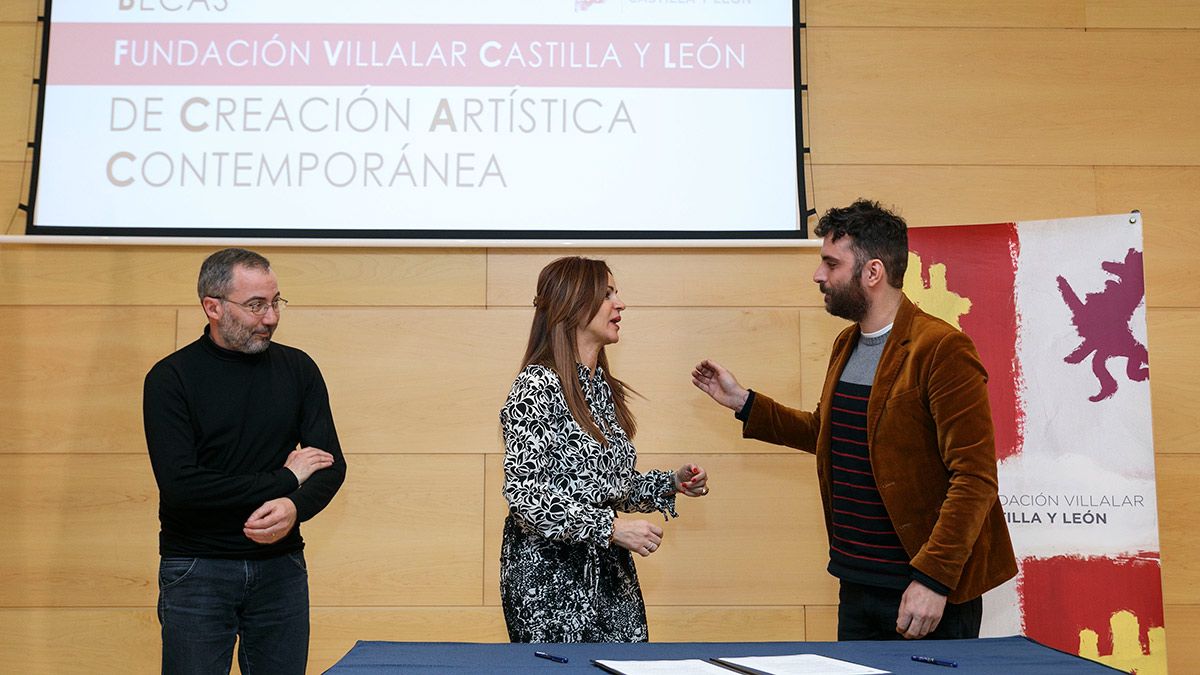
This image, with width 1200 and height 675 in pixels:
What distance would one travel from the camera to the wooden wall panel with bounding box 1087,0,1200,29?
3.60m

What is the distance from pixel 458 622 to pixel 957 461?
5.89 ft

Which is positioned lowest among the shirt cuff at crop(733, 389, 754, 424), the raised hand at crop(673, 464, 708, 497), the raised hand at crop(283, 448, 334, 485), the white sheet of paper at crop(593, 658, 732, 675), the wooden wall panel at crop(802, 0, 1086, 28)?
the white sheet of paper at crop(593, 658, 732, 675)

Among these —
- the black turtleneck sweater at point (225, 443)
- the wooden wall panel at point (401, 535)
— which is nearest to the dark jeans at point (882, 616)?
the black turtleneck sweater at point (225, 443)

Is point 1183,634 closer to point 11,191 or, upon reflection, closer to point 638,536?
point 638,536

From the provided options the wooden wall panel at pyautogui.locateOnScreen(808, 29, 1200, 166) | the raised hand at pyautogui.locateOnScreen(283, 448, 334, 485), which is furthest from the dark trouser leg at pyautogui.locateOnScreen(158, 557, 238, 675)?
the wooden wall panel at pyautogui.locateOnScreen(808, 29, 1200, 166)

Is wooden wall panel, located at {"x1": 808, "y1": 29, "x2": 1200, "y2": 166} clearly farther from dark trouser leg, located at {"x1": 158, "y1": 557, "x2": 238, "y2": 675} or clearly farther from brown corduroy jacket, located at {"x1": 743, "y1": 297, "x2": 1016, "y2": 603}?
dark trouser leg, located at {"x1": 158, "y1": 557, "x2": 238, "y2": 675}

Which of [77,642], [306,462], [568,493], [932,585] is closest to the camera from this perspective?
[932,585]

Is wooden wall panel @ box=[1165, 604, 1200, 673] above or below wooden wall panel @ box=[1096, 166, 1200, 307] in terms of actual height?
below

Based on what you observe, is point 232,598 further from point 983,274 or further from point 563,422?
point 983,274

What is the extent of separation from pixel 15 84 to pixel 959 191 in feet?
10.5

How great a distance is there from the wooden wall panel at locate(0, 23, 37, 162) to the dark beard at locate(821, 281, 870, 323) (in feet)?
8.86

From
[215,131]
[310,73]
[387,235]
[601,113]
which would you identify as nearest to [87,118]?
[215,131]

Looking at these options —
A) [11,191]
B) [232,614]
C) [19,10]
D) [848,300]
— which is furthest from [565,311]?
[19,10]

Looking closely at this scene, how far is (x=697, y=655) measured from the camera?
66.6 inches
